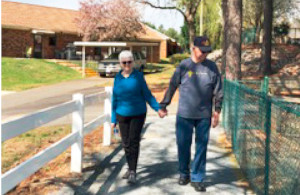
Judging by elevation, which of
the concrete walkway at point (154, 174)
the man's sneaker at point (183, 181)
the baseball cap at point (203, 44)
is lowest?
the concrete walkway at point (154, 174)

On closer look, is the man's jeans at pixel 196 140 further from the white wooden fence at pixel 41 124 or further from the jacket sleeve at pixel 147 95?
the white wooden fence at pixel 41 124

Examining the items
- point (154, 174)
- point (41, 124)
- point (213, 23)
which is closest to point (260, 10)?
point (213, 23)

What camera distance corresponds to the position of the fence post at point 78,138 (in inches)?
237

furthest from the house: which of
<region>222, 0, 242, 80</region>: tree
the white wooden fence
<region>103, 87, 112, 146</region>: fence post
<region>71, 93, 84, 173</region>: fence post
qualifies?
<region>71, 93, 84, 173</region>: fence post

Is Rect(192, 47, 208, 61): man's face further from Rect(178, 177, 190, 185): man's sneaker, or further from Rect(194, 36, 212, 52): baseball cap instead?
Rect(178, 177, 190, 185): man's sneaker

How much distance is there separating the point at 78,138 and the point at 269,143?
9.95ft

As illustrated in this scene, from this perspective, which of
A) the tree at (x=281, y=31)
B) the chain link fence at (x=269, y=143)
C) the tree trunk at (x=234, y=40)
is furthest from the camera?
the tree at (x=281, y=31)

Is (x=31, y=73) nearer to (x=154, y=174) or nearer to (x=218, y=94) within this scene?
(x=154, y=174)

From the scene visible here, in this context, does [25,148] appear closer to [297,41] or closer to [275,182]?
[275,182]

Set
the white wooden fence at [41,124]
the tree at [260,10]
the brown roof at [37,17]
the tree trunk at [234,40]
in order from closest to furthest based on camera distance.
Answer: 1. the white wooden fence at [41,124]
2. the tree trunk at [234,40]
3. the brown roof at [37,17]
4. the tree at [260,10]

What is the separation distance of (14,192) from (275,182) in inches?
138

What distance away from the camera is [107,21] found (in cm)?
3984

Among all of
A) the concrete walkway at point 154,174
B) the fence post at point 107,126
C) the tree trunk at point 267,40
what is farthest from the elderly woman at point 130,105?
the tree trunk at point 267,40

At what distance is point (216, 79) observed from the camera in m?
5.19
